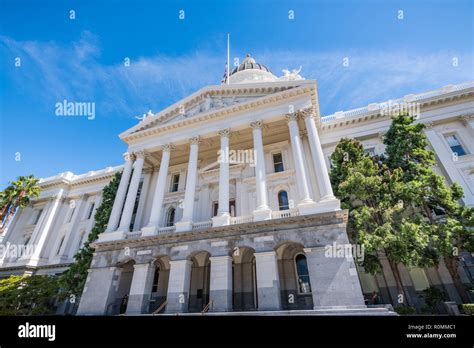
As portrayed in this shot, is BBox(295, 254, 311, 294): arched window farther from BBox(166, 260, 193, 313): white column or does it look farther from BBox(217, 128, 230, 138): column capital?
BBox(217, 128, 230, 138): column capital

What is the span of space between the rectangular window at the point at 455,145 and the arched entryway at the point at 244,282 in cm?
2045

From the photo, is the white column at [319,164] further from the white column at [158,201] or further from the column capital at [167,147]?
the white column at [158,201]

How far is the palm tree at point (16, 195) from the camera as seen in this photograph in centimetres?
3102

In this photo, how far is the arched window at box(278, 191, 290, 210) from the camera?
69.5 feet

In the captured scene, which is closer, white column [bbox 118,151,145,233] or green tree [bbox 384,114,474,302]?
green tree [bbox 384,114,474,302]

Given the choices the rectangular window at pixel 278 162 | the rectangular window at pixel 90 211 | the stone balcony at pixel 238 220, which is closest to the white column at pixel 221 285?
the stone balcony at pixel 238 220

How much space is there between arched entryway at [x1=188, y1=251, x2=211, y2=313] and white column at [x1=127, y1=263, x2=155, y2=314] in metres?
3.31

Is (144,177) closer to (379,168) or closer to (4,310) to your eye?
(4,310)

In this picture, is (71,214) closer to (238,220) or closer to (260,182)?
(238,220)

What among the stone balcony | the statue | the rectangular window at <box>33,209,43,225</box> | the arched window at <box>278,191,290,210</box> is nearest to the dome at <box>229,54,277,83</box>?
the statue

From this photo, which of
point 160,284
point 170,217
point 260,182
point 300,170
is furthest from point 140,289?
point 300,170

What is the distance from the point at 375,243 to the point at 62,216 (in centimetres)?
3748
